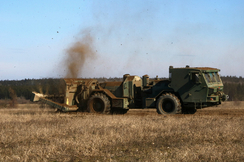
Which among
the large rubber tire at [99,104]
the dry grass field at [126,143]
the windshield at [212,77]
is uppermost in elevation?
the windshield at [212,77]

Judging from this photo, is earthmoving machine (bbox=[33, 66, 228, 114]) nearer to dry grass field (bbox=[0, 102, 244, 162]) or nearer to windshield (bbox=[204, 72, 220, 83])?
windshield (bbox=[204, 72, 220, 83])

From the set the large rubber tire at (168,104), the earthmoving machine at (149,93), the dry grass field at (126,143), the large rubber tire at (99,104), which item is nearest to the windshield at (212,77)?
the earthmoving machine at (149,93)

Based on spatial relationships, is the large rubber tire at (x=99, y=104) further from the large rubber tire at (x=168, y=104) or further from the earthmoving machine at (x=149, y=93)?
the large rubber tire at (x=168, y=104)

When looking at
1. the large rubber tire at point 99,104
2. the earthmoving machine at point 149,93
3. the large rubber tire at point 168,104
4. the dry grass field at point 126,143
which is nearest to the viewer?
the dry grass field at point 126,143

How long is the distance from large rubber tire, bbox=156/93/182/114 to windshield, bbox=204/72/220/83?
190cm

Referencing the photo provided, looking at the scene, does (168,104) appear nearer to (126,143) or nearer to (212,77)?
(212,77)

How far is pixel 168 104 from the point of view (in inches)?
628

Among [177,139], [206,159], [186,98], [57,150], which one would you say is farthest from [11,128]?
[186,98]

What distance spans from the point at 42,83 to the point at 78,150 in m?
13.0

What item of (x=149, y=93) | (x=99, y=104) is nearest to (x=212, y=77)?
(x=149, y=93)

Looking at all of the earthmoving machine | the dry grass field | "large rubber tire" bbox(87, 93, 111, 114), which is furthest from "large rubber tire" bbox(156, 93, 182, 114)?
the dry grass field

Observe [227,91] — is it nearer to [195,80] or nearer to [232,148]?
[195,80]

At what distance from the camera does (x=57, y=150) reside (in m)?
7.46

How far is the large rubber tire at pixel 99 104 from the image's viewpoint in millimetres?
16609
